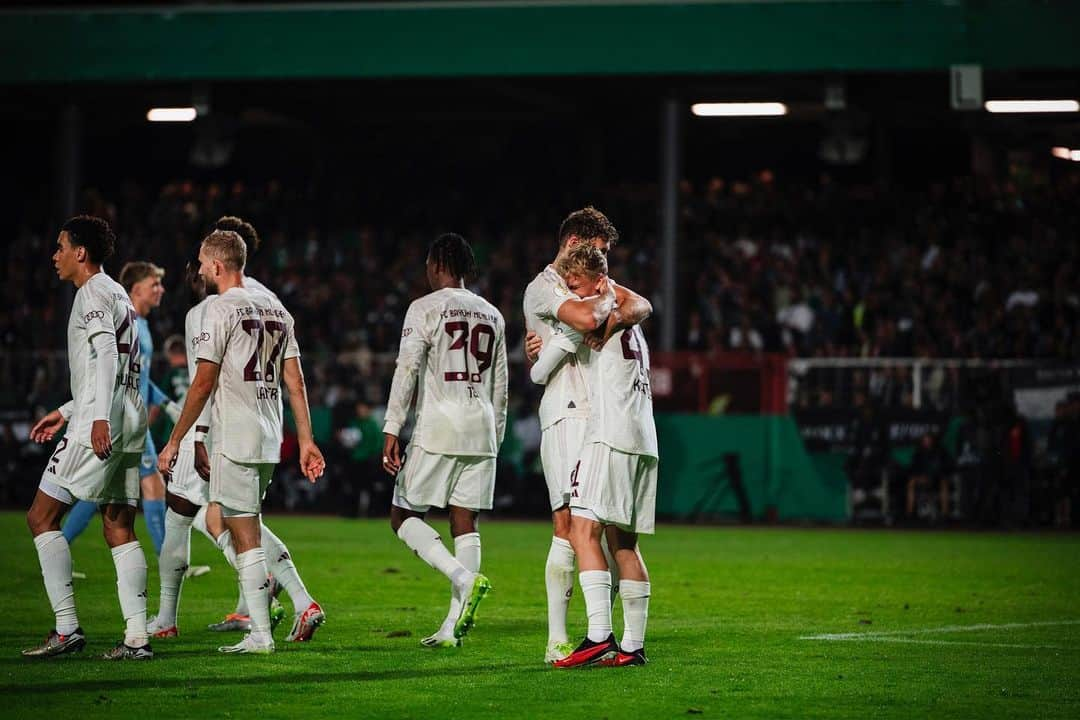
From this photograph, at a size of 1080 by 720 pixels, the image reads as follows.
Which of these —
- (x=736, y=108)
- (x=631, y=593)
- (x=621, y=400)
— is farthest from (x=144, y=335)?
(x=736, y=108)

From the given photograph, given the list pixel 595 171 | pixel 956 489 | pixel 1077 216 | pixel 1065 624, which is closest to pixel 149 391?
pixel 1065 624

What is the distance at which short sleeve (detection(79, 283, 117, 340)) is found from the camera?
Result: 923 centimetres

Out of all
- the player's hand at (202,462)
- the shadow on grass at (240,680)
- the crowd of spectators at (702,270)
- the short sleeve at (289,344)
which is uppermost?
the crowd of spectators at (702,270)

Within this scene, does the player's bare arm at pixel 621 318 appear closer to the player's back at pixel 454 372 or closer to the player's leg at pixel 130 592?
the player's back at pixel 454 372

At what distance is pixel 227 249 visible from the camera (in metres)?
9.58

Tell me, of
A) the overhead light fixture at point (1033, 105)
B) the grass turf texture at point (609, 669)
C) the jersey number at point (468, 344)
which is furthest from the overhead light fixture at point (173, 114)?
the jersey number at point (468, 344)

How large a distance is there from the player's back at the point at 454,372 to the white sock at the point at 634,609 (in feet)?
5.73

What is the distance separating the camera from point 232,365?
9469 mm

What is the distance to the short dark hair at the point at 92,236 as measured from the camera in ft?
31.2

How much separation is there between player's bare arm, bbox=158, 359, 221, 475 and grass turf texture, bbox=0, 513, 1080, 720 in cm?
117

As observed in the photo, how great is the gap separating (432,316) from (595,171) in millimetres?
25073

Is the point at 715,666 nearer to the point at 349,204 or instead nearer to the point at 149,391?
the point at 149,391

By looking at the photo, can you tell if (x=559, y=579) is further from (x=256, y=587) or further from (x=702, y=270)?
(x=702, y=270)

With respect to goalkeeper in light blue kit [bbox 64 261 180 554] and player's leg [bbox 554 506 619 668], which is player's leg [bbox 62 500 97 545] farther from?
player's leg [bbox 554 506 619 668]
